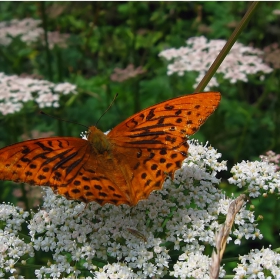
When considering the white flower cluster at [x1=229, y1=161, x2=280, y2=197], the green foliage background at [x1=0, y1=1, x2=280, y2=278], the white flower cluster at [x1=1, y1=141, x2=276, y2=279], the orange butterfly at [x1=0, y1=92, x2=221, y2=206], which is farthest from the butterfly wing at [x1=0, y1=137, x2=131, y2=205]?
the green foliage background at [x1=0, y1=1, x2=280, y2=278]

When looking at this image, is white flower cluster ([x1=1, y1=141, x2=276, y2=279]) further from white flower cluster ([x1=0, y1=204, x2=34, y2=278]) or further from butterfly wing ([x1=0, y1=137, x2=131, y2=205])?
butterfly wing ([x1=0, y1=137, x2=131, y2=205])

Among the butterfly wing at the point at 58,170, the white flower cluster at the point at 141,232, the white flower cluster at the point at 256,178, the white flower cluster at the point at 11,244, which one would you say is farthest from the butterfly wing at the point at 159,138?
the white flower cluster at the point at 11,244

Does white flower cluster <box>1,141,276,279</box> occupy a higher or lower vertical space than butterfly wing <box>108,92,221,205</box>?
lower

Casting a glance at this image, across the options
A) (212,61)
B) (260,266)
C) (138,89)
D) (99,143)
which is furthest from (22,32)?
(260,266)

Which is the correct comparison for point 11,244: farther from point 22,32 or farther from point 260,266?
point 22,32

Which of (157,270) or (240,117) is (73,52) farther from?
(157,270)

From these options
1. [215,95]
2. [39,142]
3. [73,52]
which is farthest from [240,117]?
[39,142]

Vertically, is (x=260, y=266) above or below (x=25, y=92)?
below
